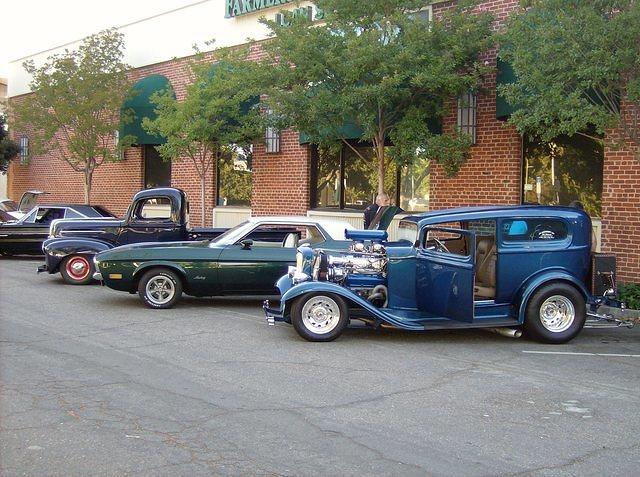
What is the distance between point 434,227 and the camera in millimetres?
10031

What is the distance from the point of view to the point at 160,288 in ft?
39.8

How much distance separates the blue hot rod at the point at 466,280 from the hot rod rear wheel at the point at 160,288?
8.24 ft

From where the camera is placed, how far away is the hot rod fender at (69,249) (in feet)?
49.2

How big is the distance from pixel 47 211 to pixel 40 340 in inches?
419

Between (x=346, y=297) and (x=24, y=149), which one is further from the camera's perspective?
(x=24, y=149)

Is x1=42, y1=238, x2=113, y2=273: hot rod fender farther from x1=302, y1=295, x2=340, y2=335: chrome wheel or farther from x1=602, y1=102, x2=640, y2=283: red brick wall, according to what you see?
x1=602, y1=102, x2=640, y2=283: red brick wall

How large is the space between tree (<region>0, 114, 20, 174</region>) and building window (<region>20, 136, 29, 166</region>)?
0.98 feet

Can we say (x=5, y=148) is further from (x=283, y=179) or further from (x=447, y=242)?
(x=447, y=242)

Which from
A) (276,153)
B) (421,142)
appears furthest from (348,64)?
(276,153)

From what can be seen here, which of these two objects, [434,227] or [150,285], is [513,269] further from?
[150,285]

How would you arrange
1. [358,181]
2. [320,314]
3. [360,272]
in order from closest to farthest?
[320,314], [360,272], [358,181]

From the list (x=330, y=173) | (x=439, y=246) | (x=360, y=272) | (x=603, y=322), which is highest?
(x=330, y=173)

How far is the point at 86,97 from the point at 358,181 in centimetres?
997

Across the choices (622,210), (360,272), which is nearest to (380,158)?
(622,210)
